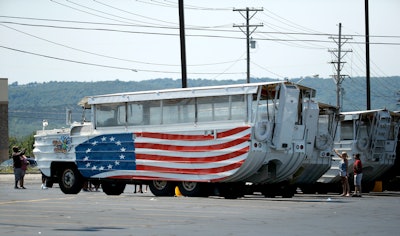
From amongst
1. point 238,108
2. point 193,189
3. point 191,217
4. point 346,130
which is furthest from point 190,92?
point 191,217

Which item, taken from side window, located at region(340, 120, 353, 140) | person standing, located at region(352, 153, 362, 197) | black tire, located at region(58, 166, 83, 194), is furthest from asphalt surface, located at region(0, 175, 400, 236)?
side window, located at region(340, 120, 353, 140)

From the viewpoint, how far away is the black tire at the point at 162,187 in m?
30.0

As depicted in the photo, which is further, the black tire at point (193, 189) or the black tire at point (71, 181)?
the black tire at point (71, 181)

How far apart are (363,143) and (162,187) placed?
8.58 metres

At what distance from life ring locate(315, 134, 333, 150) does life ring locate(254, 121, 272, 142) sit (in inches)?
147

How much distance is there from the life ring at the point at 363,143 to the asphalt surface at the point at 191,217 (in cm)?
726

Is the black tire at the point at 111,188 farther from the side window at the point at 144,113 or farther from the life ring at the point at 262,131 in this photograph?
the life ring at the point at 262,131

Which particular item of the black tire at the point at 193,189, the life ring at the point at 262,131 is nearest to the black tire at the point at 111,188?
the black tire at the point at 193,189

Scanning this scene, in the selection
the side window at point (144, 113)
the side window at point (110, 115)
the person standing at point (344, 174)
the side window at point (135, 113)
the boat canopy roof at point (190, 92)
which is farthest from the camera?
the person standing at point (344, 174)

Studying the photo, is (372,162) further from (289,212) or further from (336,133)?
(289,212)

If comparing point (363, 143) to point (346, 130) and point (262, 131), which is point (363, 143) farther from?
point (262, 131)

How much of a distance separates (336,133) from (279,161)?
595 cm

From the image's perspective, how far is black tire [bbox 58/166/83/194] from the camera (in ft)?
106

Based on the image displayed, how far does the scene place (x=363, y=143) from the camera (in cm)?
3491
